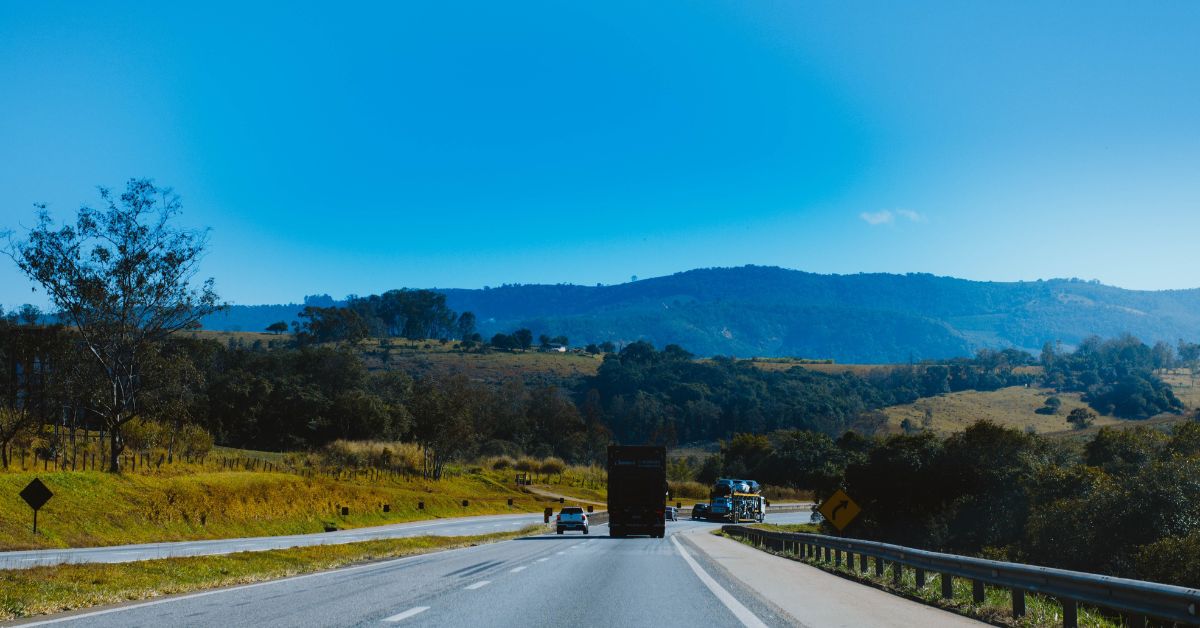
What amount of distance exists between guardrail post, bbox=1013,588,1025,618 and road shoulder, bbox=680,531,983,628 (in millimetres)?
510

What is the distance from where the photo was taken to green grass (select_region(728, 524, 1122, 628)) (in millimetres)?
11953

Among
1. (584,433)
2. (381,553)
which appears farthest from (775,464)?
(381,553)

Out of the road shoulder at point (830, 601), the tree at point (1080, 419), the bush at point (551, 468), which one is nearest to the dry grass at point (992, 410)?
the tree at point (1080, 419)

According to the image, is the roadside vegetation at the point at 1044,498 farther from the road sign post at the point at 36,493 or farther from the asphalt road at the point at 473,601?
the road sign post at the point at 36,493

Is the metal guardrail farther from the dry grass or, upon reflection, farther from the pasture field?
the dry grass

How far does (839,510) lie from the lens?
2489 cm

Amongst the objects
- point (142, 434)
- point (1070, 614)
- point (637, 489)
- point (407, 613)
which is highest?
point (1070, 614)

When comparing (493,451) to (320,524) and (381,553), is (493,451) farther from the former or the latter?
(381,553)

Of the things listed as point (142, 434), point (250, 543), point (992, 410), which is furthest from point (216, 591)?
point (992, 410)

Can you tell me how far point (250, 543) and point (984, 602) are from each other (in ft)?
88.8

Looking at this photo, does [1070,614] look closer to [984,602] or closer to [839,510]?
[984,602]

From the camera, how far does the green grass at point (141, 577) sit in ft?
41.8

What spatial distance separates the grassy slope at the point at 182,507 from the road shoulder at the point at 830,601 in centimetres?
2401

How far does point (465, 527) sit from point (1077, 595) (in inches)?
1705
